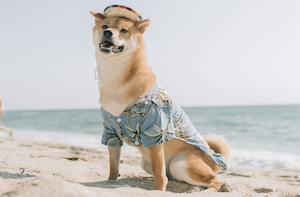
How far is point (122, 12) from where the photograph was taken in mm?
2227

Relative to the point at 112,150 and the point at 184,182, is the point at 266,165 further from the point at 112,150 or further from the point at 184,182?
the point at 112,150

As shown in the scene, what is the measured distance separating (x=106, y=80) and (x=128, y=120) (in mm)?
429

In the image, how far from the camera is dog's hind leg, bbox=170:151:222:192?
2.24 m

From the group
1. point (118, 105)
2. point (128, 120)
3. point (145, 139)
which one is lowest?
point (145, 139)

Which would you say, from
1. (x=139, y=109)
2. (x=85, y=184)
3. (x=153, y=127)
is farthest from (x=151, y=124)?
(x=85, y=184)

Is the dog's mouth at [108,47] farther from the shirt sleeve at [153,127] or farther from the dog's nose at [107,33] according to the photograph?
the shirt sleeve at [153,127]

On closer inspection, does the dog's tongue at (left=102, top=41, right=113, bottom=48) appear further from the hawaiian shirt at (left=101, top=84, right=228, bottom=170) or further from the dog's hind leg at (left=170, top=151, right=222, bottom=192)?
the dog's hind leg at (left=170, top=151, right=222, bottom=192)

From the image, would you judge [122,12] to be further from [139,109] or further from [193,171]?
[193,171]

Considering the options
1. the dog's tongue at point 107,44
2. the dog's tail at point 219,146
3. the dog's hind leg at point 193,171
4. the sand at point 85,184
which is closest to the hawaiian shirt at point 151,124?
the dog's hind leg at point 193,171

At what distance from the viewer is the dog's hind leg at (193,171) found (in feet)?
7.34

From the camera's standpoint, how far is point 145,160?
8.31 feet

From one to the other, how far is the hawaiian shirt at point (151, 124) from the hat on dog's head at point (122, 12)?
67cm

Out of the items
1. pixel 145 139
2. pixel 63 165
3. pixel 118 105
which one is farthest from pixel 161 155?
pixel 63 165

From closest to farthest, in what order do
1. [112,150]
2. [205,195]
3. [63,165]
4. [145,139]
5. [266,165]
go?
[205,195] → [145,139] → [112,150] → [63,165] → [266,165]
